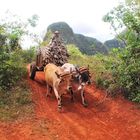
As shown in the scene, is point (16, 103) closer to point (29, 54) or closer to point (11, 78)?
point (11, 78)

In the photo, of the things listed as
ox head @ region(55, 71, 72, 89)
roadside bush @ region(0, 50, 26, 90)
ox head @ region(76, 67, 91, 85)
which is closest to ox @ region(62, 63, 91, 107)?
ox head @ region(76, 67, 91, 85)

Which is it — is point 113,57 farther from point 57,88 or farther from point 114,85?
point 57,88

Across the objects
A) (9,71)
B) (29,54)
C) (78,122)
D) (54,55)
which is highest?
(54,55)

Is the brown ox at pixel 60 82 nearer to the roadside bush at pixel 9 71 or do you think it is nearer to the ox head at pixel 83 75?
the ox head at pixel 83 75

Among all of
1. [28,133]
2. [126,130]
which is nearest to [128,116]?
[126,130]

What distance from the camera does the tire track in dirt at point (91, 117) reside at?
35.3ft

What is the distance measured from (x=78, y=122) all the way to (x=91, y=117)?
0.64 metres

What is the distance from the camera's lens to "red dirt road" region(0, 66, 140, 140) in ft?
34.9

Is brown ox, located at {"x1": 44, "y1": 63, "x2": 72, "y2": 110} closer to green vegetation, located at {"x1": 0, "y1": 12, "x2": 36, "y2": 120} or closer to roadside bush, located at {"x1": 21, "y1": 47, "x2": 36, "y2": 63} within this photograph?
green vegetation, located at {"x1": 0, "y1": 12, "x2": 36, "y2": 120}

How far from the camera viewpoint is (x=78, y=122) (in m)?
11.4

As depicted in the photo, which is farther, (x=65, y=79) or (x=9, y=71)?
(x=9, y=71)

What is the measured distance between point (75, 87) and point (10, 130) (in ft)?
12.6

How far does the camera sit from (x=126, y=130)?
1108 cm

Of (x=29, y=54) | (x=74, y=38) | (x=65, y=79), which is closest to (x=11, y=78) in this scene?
(x=65, y=79)
